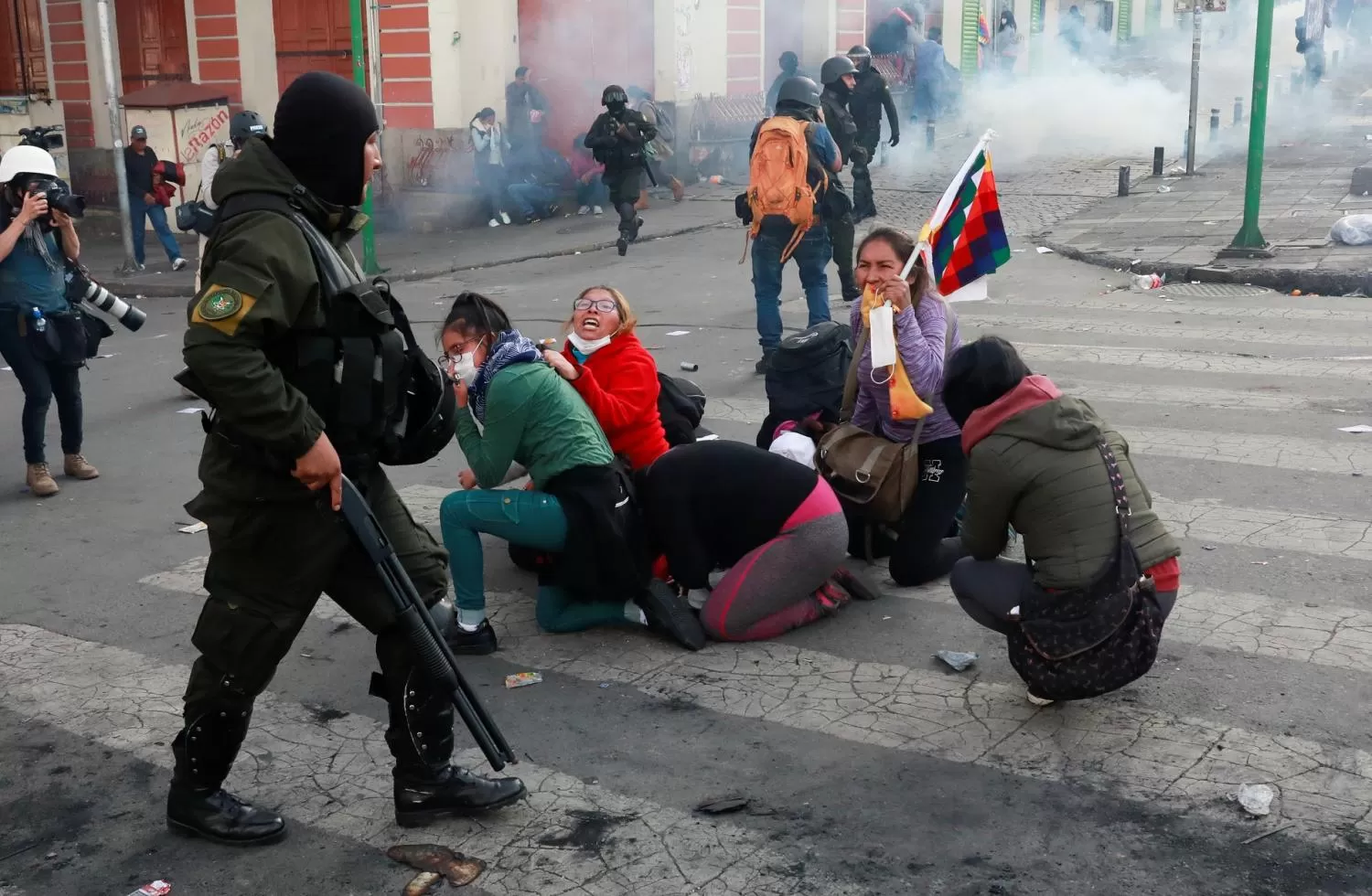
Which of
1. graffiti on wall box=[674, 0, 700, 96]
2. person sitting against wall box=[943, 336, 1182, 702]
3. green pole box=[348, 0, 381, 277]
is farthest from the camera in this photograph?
graffiti on wall box=[674, 0, 700, 96]

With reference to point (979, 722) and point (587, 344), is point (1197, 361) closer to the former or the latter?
point (587, 344)

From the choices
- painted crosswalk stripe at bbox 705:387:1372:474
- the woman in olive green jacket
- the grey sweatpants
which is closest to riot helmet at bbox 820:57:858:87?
painted crosswalk stripe at bbox 705:387:1372:474

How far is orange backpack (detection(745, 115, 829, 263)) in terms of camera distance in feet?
29.6

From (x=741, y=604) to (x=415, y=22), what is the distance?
14.8 meters

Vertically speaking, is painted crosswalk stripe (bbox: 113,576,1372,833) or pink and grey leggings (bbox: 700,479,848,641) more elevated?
pink and grey leggings (bbox: 700,479,848,641)

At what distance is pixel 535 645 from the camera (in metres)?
4.94

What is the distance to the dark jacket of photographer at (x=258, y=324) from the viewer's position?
3145 millimetres

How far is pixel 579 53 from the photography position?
66.9 ft

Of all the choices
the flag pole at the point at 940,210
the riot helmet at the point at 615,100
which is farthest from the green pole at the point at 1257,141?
the flag pole at the point at 940,210

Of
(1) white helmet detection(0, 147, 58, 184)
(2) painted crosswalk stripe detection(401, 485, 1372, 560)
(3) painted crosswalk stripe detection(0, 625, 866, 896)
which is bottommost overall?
(3) painted crosswalk stripe detection(0, 625, 866, 896)

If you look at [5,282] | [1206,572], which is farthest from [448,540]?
[5,282]

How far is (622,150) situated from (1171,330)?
7098 mm

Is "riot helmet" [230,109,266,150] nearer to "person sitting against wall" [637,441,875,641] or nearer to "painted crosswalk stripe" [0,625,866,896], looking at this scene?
"painted crosswalk stripe" [0,625,866,896]

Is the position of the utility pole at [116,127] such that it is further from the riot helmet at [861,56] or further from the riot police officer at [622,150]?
the riot helmet at [861,56]
